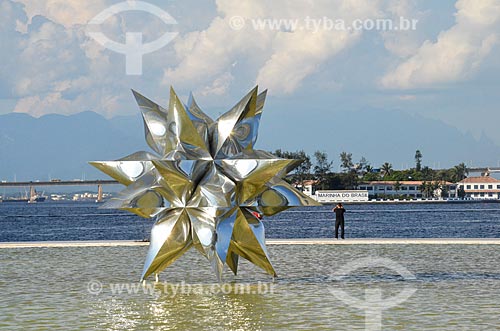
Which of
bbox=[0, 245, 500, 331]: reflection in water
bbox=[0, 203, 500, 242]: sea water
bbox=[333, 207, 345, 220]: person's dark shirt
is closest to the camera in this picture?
bbox=[0, 245, 500, 331]: reflection in water

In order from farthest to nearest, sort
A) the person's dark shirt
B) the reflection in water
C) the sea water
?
the sea water → the person's dark shirt → the reflection in water

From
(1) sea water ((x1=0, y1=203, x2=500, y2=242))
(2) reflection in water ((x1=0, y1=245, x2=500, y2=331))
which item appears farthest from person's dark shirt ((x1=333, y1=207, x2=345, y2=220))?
(1) sea water ((x1=0, y1=203, x2=500, y2=242))

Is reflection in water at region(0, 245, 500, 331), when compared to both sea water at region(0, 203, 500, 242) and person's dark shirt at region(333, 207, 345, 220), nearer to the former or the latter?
person's dark shirt at region(333, 207, 345, 220)

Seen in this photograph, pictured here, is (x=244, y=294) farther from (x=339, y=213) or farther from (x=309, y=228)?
(x=309, y=228)

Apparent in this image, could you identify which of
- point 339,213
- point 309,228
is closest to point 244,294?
point 339,213

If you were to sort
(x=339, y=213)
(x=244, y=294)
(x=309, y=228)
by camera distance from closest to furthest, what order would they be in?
(x=244, y=294), (x=339, y=213), (x=309, y=228)

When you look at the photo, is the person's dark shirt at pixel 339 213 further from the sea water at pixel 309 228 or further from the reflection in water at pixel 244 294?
the sea water at pixel 309 228

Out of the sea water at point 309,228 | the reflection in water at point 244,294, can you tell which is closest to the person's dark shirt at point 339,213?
the reflection in water at point 244,294

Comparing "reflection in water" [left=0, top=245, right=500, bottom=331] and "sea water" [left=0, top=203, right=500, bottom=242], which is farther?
"sea water" [left=0, top=203, right=500, bottom=242]

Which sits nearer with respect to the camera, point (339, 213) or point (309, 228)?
point (339, 213)

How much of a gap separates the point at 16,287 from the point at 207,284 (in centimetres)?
465

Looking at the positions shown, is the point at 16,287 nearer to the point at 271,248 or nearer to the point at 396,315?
the point at 396,315

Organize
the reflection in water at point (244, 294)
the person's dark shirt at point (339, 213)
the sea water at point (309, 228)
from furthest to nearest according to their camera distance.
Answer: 1. the sea water at point (309, 228)
2. the person's dark shirt at point (339, 213)
3. the reflection in water at point (244, 294)

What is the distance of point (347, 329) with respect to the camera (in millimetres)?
15172
